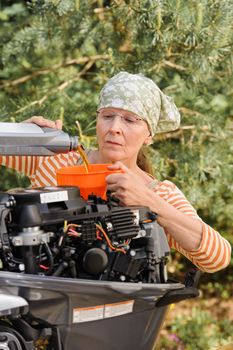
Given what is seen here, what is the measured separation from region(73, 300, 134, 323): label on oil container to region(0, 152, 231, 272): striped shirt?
0.33 meters

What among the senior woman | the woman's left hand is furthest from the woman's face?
the woman's left hand

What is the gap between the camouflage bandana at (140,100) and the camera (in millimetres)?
2760

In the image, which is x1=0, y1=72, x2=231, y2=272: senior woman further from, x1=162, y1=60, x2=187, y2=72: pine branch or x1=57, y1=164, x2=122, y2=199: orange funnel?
x1=162, y1=60, x2=187, y2=72: pine branch

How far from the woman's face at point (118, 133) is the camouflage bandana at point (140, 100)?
0.02 meters

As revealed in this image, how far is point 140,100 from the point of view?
2779mm

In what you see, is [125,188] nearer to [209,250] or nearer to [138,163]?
[209,250]

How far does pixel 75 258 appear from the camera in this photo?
2.29 metres

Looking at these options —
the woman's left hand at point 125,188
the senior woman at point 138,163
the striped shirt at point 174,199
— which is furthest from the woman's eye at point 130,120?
the woman's left hand at point 125,188

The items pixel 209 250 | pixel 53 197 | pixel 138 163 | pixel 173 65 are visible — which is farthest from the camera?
pixel 173 65

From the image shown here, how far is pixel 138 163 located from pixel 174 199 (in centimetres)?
37

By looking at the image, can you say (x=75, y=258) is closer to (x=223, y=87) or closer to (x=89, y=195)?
(x=89, y=195)

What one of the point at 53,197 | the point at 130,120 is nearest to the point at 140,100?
the point at 130,120

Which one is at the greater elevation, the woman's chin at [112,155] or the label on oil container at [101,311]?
the woman's chin at [112,155]

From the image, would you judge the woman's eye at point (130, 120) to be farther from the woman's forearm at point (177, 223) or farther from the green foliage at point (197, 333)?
the green foliage at point (197, 333)
